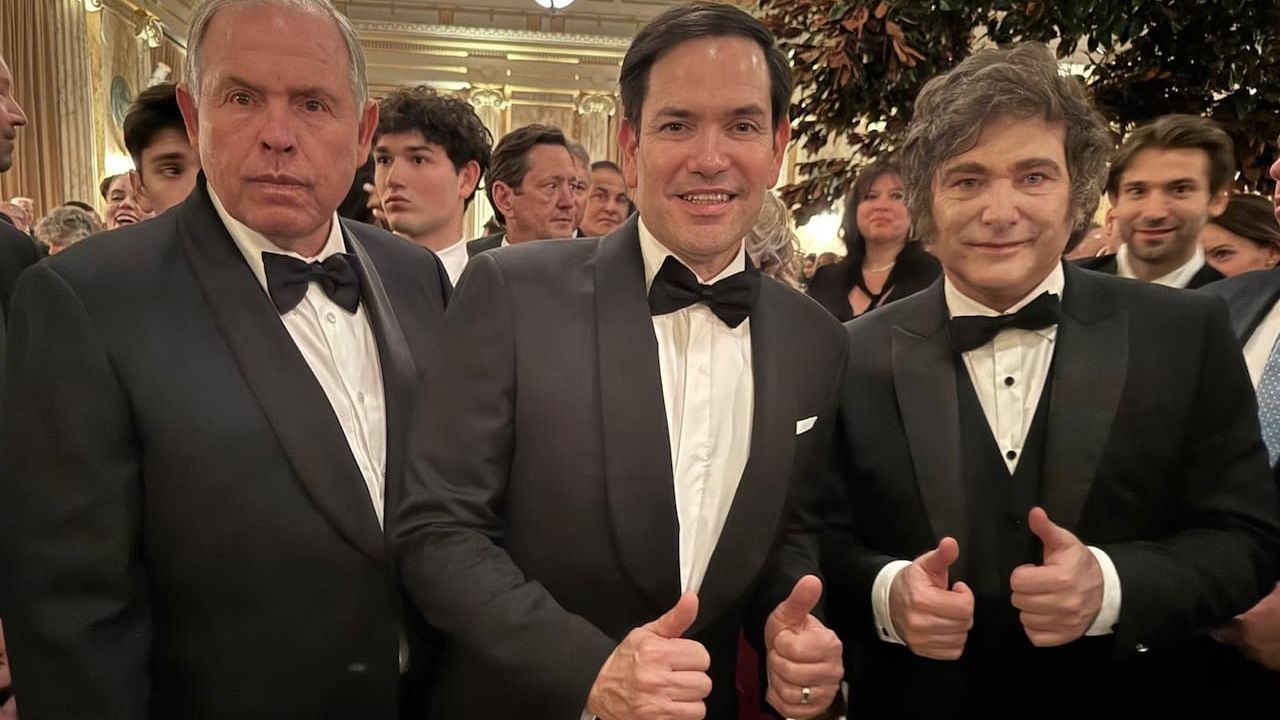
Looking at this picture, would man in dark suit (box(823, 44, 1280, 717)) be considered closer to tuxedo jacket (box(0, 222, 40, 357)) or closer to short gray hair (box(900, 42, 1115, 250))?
short gray hair (box(900, 42, 1115, 250))

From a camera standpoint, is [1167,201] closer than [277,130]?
No

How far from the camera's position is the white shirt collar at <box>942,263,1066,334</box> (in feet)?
5.11

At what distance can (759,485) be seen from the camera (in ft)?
4.32

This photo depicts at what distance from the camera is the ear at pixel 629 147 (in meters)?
1.44

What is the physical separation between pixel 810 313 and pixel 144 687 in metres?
1.17

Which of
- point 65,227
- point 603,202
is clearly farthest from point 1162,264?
point 65,227

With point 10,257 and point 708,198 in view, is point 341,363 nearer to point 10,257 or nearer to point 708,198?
point 708,198

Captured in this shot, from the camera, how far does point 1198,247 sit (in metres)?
2.81

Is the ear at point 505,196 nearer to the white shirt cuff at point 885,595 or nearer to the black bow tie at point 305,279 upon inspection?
the black bow tie at point 305,279

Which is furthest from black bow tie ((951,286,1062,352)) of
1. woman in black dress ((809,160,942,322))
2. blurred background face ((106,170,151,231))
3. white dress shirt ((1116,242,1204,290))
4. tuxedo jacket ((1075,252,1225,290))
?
blurred background face ((106,170,151,231))

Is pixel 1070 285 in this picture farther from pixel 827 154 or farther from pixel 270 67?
pixel 827 154

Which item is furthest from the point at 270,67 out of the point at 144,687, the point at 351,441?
the point at 144,687

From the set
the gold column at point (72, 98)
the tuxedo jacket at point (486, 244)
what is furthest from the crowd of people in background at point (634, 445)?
the gold column at point (72, 98)

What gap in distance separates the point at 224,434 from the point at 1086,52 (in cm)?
270
